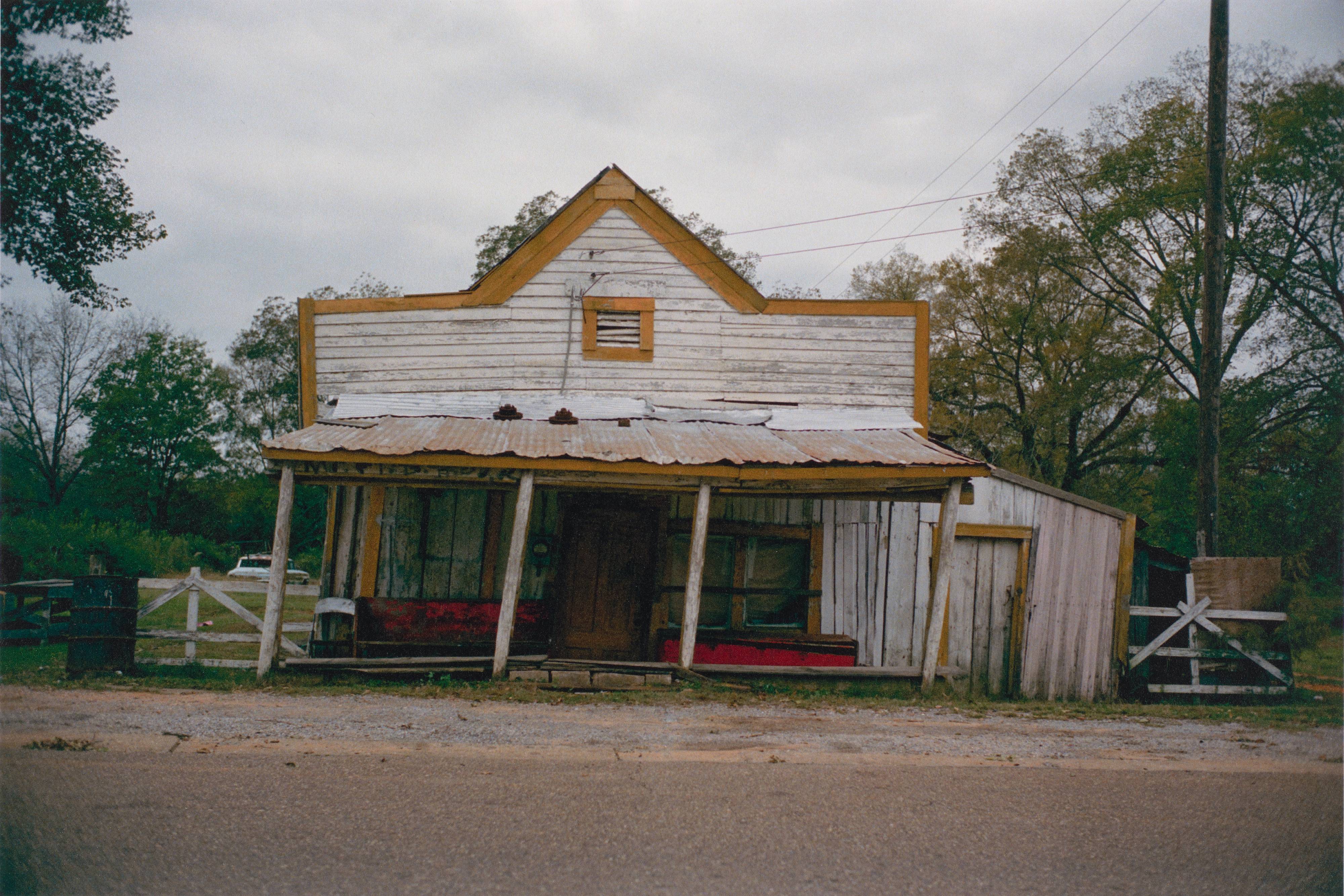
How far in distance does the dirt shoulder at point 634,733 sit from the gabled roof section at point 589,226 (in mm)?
5924

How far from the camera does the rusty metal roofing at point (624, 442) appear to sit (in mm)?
9242

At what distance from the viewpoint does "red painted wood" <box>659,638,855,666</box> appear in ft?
35.8

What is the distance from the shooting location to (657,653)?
1125 centimetres

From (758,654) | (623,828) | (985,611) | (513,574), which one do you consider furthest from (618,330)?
(623,828)

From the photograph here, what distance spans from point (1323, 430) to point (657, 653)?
668 inches

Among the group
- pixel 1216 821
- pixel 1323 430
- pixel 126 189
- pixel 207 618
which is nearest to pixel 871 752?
pixel 1216 821

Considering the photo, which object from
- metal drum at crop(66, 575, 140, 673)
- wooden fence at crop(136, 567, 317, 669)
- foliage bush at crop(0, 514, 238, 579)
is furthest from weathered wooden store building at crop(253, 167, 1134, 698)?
foliage bush at crop(0, 514, 238, 579)

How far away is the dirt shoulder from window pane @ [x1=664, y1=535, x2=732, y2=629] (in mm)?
3188

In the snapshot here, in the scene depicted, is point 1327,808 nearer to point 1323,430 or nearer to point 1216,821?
point 1216,821

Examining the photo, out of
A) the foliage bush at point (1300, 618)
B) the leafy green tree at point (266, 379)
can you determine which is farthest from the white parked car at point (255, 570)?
the foliage bush at point (1300, 618)

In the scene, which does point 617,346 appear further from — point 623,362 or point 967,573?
point 967,573

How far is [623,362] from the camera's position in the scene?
12.4 m

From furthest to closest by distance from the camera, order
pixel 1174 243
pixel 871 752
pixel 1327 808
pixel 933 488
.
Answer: pixel 1174 243
pixel 933 488
pixel 871 752
pixel 1327 808

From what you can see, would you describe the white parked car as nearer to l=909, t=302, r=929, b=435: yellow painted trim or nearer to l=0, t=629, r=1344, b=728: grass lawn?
l=0, t=629, r=1344, b=728: grass lawn
